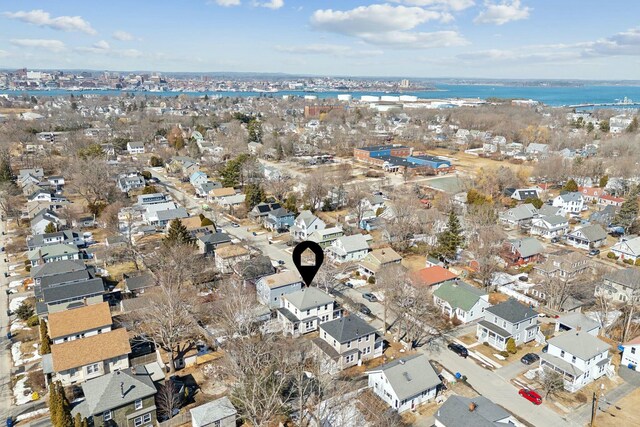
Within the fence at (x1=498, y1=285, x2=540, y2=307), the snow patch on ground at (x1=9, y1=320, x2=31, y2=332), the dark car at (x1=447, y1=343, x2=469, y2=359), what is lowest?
the snow patch on ground at (x1=9, y1=320, x2=31, y2=332)

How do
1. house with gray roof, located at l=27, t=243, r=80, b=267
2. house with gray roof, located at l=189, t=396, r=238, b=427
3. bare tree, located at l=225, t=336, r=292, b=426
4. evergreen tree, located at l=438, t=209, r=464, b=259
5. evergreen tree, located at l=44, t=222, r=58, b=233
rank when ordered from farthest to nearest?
evergreen tree, located at l=44, t=222, r=58, b=233
evergreen tree, located at l=438, t=209, r=464, b=259
house with gray roof, located at l=27, t=243, r=80, b=267
house with gray roof, located at l=189, t=396, r=238, b=427
bare tree, located at l=225, t=336, r=292, b=426

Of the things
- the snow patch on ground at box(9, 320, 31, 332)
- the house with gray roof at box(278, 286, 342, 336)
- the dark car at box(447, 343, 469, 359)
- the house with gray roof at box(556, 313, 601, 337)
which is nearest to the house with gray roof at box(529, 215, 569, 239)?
the house with gray roof at box(556, 313, 601, 337)

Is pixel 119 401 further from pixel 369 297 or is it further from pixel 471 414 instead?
pixel 369 297

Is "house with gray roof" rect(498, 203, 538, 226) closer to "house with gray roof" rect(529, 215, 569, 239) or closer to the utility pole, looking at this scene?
"house with gray roof" rect(529, 215, 569, 239)

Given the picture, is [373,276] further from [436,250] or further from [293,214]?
[293,214]

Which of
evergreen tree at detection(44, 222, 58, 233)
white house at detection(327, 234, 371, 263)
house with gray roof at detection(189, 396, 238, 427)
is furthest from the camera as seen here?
evergreen tree at detection(44, 222, 58, 233)

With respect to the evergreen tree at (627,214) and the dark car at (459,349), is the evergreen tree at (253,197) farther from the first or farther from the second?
the evergreen tree at (627,214)

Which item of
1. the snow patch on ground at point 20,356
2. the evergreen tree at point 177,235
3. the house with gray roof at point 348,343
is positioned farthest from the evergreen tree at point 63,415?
the evergreen tree at point 177,235
